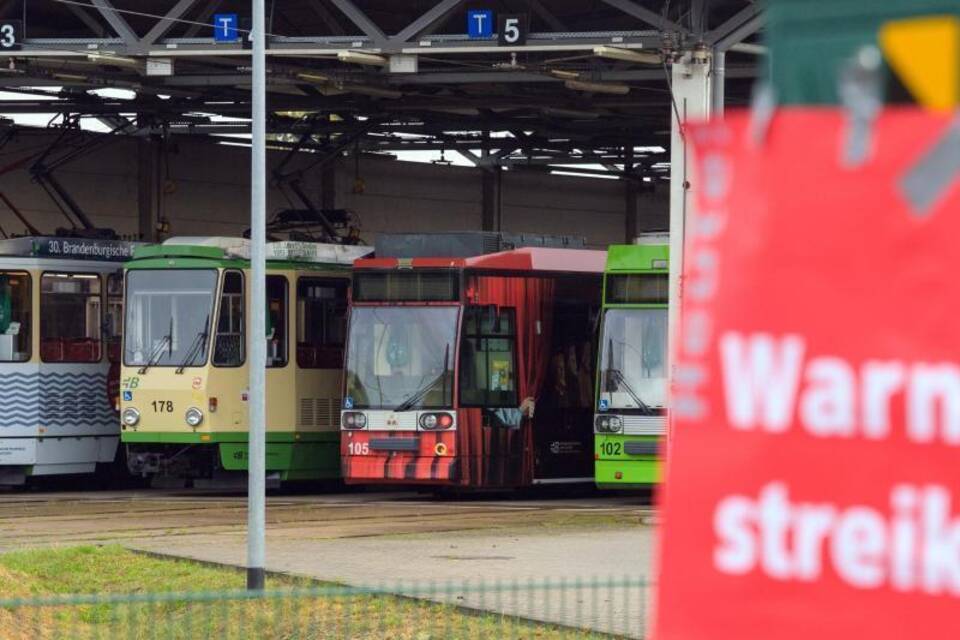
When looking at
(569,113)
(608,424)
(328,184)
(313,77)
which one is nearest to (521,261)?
A: (608,424)

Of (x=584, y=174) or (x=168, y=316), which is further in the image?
(x=584, y=174)

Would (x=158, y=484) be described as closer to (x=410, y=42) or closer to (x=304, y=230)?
(x=304, y=230)

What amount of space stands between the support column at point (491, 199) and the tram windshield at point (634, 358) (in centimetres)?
2277

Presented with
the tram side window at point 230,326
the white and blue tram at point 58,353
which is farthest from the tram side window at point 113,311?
the tram side window at point 230,326

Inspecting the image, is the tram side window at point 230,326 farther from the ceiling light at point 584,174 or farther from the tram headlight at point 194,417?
the ceiling light at point 584,174

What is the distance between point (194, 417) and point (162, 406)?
0.55 metres

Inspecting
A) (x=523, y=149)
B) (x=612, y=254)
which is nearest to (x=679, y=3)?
(x=612, y=254)

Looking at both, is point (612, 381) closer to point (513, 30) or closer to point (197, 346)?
point (513, 30)

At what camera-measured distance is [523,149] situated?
44875 mm

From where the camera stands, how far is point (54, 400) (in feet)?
93.1

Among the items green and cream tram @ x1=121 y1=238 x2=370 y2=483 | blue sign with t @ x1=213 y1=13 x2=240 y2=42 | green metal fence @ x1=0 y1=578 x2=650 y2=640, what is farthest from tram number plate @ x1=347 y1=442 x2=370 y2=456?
green metal fence @ x1=0 y1=578 x2=650 y2=640

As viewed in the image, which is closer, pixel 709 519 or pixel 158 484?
pixel 709 519

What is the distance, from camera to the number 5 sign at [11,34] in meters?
26.2

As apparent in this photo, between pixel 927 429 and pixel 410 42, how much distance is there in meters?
23.5
